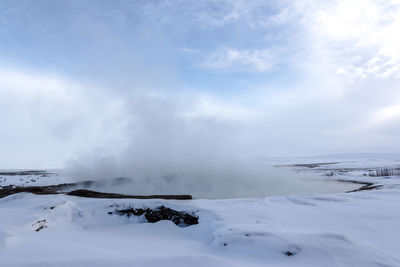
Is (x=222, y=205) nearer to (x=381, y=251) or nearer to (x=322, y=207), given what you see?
(x=322, y=207)

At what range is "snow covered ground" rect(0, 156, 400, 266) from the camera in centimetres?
452

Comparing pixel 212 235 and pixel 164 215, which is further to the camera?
pixel 164 215

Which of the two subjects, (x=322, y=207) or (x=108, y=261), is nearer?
(x=108, y=261)

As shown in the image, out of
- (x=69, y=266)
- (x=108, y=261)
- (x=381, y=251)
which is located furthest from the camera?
(x=381, y=251)

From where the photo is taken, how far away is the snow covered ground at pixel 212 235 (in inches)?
178

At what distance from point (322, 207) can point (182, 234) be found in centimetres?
629

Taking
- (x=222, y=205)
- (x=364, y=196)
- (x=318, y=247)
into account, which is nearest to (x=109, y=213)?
(x=222, y=205)

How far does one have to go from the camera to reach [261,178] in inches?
1122

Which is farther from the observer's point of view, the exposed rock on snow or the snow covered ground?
the exposed rock on snow

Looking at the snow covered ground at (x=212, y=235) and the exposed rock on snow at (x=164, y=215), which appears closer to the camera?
the snow covered ground at (x=212, y=235)

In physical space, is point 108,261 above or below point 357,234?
above

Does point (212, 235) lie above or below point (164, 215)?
below

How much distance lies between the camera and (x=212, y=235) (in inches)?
283

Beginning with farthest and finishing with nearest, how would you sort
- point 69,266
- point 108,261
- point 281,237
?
point 281,237 → point 108,261 → point 69,266
